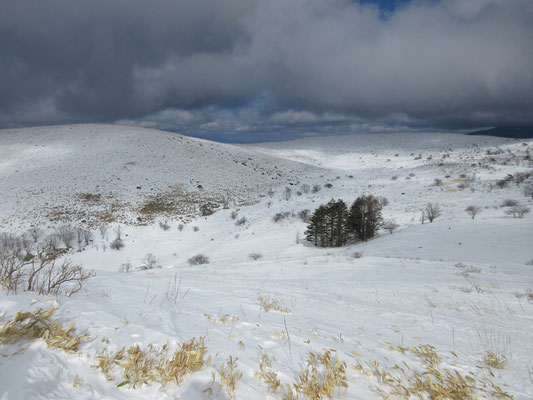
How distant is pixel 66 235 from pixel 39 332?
2480 cm

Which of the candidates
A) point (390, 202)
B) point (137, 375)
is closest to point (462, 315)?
point (137, 375)

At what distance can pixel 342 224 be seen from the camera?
789 inches

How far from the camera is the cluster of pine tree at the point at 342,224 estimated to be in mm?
19188

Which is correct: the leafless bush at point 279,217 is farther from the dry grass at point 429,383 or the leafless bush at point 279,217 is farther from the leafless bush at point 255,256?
the dry grass at point 429,383

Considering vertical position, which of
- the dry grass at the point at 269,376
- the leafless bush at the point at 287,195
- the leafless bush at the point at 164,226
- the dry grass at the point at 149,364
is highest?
the dry grass at the point at 149,364

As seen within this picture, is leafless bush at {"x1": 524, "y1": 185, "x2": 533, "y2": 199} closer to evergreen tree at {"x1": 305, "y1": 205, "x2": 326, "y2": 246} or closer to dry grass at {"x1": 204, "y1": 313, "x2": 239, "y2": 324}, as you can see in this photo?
evergreen tree at {"x1": 305, "y1": 205, "x2": 326, "y2": 246}

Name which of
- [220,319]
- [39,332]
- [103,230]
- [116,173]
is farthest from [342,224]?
[116,173]

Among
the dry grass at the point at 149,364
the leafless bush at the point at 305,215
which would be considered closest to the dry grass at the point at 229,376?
the dry grass at the point at 149,364

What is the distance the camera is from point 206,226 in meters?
26.5

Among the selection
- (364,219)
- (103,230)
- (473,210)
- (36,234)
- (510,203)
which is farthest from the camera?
(103,230)

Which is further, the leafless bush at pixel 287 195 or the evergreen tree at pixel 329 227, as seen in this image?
the leafless bush at pixel 287 195

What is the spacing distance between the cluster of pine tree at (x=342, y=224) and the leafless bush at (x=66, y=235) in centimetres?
2012

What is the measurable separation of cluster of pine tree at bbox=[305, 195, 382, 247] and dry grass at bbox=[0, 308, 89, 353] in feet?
60.6

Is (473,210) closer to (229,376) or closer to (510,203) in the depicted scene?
(510,203)
